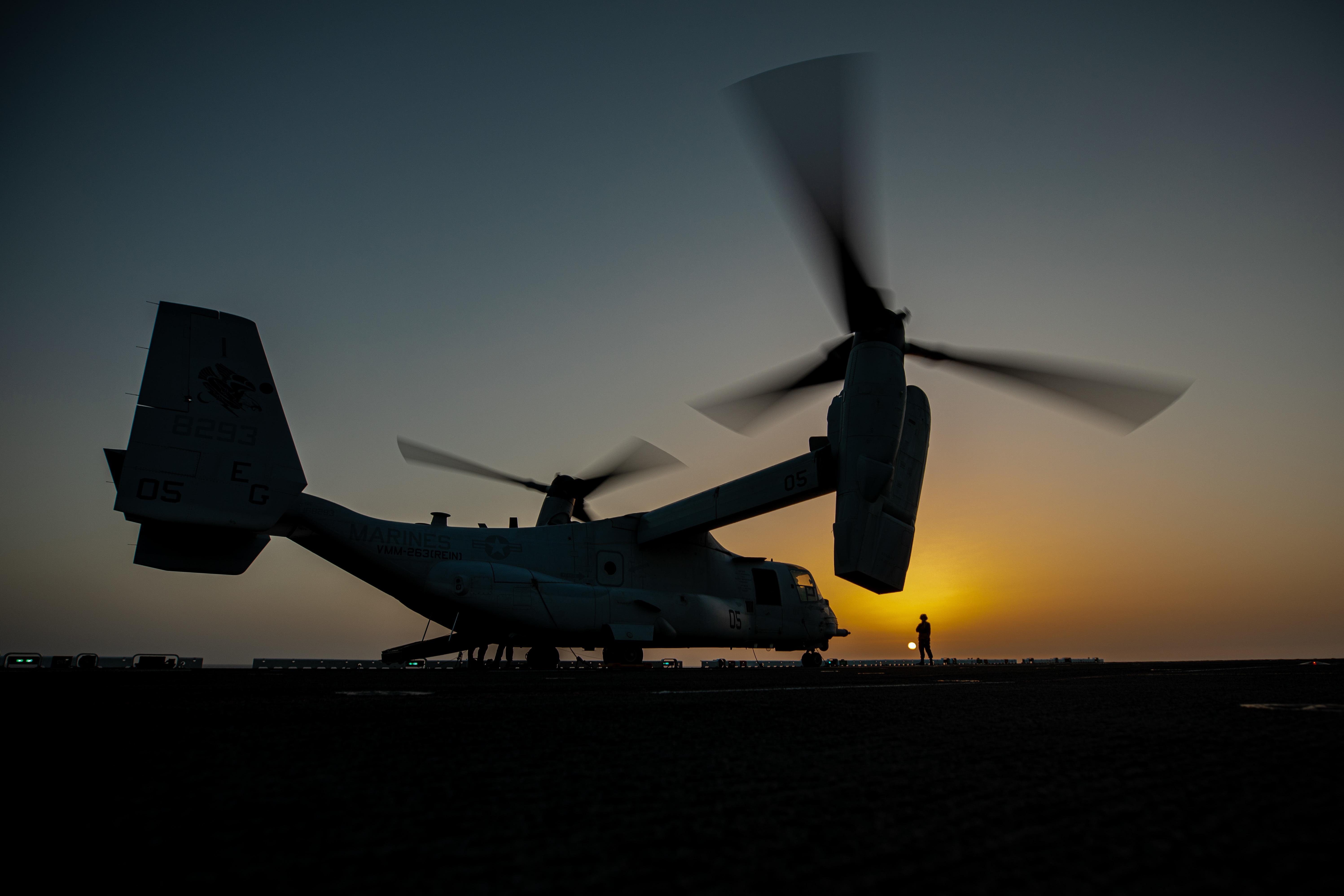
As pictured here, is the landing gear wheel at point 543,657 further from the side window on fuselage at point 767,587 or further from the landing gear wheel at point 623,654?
the side window on fuselage at point 767,587

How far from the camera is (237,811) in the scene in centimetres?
158

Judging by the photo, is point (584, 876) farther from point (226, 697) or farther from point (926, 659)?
point (926, 659)

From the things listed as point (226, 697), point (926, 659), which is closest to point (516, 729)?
point (226, 697)

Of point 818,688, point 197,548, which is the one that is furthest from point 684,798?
point 197,548

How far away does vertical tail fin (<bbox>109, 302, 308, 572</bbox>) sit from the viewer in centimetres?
1185

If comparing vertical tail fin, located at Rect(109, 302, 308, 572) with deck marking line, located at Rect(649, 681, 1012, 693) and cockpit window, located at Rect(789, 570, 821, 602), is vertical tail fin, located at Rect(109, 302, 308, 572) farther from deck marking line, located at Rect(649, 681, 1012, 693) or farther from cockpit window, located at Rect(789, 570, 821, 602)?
cockpit window, located at Rect(789, 570, 821, 602)

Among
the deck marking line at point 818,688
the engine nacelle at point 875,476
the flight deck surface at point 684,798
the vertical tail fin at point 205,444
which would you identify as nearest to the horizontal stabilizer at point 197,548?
the vertical tail fin at point 205,444

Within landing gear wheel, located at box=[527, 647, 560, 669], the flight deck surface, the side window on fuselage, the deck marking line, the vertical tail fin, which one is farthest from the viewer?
the side window on fuselage

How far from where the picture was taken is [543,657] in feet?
63.5

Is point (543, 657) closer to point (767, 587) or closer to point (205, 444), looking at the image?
point (767, 587)

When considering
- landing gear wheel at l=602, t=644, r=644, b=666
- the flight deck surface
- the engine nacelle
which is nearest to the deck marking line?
the flight deck surface

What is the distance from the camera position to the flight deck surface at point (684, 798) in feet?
3.84

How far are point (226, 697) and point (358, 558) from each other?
11342 millimetres

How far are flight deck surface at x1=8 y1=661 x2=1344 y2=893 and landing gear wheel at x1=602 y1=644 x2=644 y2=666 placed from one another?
16056 mm
